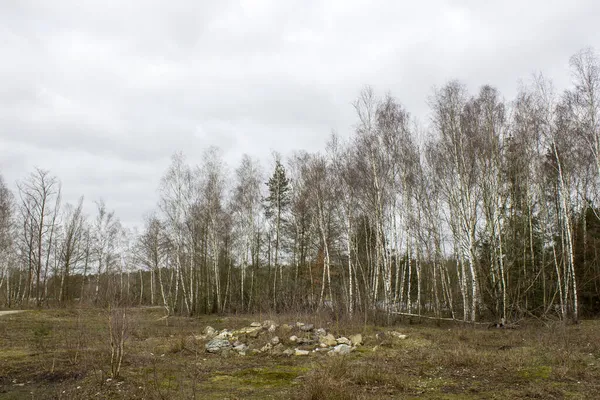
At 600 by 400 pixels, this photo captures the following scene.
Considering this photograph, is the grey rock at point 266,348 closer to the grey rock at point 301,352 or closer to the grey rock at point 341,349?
the grey rock at point 301,352

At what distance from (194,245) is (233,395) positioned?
23.4m

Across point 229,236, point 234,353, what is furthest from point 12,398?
point 229,236

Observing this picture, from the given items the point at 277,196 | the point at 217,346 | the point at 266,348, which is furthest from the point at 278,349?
the point at 277,196

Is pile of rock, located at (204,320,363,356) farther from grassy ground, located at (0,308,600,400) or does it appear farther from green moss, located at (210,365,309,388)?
green moss, located at (210,365,309,388)

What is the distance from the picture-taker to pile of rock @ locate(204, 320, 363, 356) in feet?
37.3

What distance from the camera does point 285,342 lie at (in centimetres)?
1224

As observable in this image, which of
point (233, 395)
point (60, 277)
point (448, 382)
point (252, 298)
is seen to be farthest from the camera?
point (60, 277)

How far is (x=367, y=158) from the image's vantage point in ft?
68.1

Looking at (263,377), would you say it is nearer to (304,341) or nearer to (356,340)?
(304,341)

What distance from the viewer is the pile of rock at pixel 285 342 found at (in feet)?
37.3

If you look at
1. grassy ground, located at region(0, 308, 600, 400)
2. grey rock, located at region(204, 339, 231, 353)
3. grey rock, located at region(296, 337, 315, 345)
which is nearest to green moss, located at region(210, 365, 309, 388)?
grassy ground, located at region(0, 308, 600, 400)

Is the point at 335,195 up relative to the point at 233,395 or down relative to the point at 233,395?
up

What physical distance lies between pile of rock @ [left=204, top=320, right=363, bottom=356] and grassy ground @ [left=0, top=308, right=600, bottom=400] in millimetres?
319

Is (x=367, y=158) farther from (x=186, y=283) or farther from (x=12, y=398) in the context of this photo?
(x=186, y=283)
